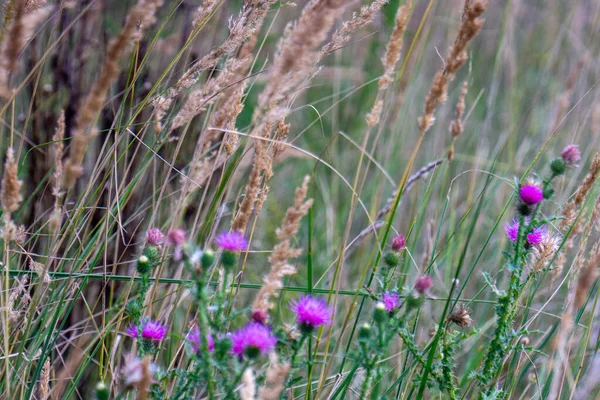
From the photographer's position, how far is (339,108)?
3.06 meters

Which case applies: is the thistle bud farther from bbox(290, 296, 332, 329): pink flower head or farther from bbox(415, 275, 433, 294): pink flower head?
bbox(415, 275, 433, 294): pink flower head

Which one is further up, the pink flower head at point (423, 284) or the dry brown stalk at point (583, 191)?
the dry brown stalk at point (583, 191)

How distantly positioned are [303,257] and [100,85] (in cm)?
194

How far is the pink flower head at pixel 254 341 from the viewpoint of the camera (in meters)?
0.82

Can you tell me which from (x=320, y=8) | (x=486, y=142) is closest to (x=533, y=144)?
(x=486, y=142)

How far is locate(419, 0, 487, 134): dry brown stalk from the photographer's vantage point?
0.92m

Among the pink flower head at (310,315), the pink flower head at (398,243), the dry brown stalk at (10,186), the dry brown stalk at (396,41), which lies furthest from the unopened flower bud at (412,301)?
the dry brown stalk at (10,186)

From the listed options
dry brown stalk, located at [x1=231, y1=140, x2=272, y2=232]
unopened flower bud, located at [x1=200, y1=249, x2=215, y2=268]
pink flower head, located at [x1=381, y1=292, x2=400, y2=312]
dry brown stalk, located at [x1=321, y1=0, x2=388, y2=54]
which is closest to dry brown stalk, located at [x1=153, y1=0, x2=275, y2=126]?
dry brown stalk, located at [x1=321, y1=0, x2=388, y2=54]

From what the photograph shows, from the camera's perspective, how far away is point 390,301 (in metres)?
1.04

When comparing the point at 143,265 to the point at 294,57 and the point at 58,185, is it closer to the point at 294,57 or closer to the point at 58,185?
the point at 58,185

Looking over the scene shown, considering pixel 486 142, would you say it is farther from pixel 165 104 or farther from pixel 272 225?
pixel 165 104

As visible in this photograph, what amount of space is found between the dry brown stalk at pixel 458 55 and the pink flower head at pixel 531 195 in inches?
8.4

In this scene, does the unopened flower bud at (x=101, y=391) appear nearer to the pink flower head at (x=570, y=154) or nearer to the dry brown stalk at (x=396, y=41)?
the dry brown stalk at (x=396, y=41)

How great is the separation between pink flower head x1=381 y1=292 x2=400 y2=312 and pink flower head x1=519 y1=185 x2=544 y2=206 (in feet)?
0.87
